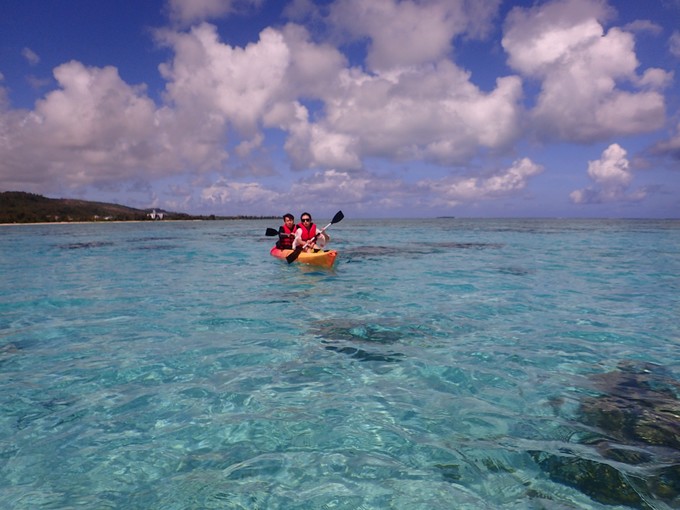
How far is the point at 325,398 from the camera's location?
5855 millimetres

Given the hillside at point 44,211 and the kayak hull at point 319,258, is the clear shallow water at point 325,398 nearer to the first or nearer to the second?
the kayak hull at point 319,258

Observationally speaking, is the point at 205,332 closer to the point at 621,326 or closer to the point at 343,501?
the point at 343,501

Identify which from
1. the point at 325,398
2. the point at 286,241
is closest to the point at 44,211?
the point at 286,241

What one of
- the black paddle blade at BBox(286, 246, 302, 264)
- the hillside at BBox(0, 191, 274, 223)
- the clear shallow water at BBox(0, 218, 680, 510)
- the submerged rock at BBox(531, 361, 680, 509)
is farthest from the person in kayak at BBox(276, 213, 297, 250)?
the hillside at BBox(0, 191, 274, 223)

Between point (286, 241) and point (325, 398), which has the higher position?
point (286, 241)

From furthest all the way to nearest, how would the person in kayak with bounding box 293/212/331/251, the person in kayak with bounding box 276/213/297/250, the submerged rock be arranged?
the person in kayak with bounding box 276/213/297/250 → the person in kayak with bounding box 293/212/331/251 → the submerged rock

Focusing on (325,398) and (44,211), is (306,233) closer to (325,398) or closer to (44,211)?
(325,398)

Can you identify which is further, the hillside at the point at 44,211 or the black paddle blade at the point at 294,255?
the hillside at the point at 44,211

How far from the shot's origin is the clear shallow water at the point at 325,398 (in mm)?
3971

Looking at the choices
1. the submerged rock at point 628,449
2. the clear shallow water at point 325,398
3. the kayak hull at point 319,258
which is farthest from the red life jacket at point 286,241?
the submerged rock at point 628,449

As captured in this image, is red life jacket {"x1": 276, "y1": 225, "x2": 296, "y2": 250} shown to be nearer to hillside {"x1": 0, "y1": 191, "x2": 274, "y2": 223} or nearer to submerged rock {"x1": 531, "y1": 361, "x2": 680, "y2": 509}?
Result: submerged rock {"x1": 531, "y1": 361, "x2": 680, "y2": 509}

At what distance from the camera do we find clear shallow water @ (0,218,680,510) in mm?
3971

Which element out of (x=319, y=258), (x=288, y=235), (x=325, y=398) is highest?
(x=288, y=235)

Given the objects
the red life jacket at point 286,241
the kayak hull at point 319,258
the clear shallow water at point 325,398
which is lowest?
the clear shallow water at point 325,398
